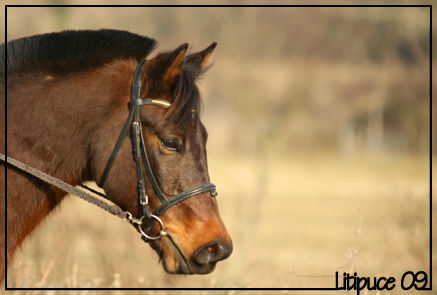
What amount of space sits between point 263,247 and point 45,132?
9.92 metres

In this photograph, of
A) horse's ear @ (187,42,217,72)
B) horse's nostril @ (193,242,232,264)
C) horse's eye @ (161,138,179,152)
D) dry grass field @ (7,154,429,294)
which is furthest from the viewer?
dry grass field @ (7,154,429,294)

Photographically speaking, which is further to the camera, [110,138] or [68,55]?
[68,55]

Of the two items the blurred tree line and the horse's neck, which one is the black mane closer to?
the horse's neck

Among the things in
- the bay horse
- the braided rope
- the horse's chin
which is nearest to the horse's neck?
the bay horse

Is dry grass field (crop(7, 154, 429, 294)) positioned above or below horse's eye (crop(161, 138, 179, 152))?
below

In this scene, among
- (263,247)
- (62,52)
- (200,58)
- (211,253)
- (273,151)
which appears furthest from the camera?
(263,247)

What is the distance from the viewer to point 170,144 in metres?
3.36

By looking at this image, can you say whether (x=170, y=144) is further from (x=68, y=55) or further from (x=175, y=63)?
(x=68, y=55)

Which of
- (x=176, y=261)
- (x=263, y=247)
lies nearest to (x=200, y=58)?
(x=176, y=261)

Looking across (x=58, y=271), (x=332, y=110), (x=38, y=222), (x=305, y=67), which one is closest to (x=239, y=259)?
(x=58, y=271)

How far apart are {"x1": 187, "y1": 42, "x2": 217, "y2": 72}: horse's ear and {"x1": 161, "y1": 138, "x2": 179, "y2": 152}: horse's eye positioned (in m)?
0.57

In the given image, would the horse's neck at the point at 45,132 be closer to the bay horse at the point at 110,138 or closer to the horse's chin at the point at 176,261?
the bay horse at the point at 110,138

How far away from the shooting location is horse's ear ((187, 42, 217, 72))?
3686 mm

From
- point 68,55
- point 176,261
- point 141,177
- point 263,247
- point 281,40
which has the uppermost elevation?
point 68,55
